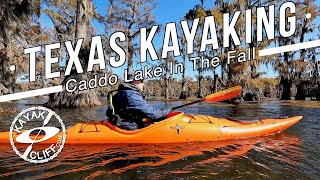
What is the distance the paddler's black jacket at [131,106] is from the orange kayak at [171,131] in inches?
8.4

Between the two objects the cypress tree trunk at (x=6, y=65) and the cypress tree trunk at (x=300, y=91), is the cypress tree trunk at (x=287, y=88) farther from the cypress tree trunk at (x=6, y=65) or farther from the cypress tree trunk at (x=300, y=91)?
the cypress tree trunk at (x=6, y=65)

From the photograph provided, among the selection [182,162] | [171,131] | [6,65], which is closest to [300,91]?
[6,65]

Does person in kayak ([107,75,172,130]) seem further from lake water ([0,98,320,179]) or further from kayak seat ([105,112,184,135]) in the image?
lake water ([0,98,320,179])

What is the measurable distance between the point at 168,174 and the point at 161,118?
193 cm

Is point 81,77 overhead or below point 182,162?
overhead

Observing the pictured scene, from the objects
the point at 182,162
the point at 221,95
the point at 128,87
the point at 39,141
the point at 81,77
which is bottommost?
the point at 182,162

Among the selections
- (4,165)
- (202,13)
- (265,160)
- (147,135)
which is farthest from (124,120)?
(202,13)

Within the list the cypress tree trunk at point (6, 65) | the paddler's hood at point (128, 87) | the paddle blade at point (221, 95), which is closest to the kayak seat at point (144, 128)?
the paddler's hood at point (128, 87)

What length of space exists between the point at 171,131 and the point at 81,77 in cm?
921

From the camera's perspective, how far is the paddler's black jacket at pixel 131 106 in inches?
192

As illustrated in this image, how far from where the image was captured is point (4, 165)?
3.71 metres

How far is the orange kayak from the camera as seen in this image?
4918 mm

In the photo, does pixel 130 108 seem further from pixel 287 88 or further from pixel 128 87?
pixel 287 88

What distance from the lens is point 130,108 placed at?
4.91 metres
